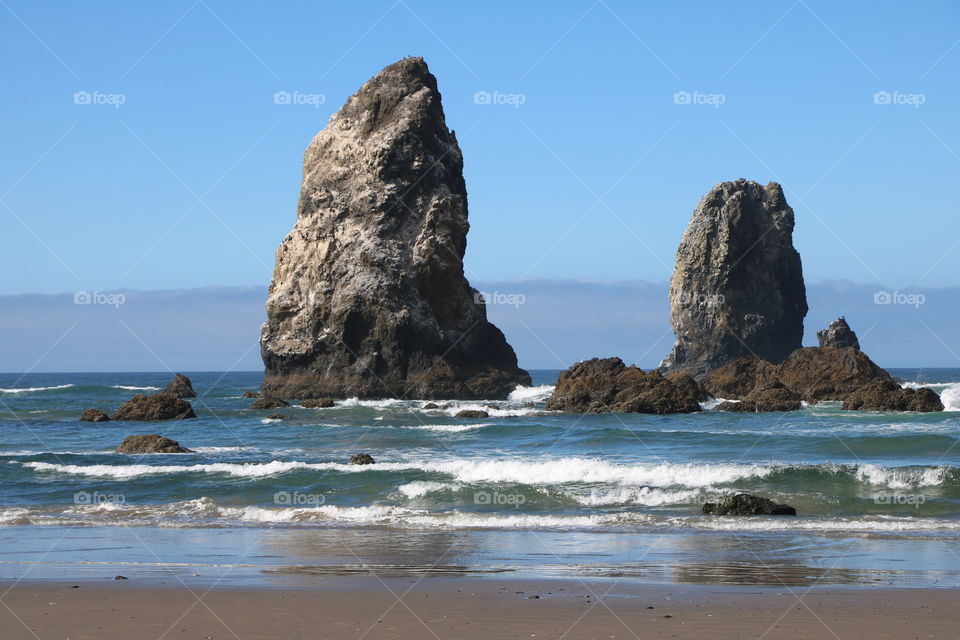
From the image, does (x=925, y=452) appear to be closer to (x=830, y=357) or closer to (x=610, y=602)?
(x=610, y=602)

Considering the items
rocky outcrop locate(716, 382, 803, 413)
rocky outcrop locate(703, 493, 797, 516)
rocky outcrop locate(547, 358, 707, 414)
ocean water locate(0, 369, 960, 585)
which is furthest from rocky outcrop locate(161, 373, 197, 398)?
rocky outcrop locate(703, 493, 797, 516)

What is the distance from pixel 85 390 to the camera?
2891 inches

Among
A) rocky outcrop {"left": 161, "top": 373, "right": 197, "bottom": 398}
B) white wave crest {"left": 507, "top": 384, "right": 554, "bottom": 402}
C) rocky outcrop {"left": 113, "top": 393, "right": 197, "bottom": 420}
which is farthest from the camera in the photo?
rocky outcrop {"left": 161, "top": 373, "right": 197, "bottom": 398}

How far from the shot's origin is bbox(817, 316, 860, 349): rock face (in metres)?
73.1

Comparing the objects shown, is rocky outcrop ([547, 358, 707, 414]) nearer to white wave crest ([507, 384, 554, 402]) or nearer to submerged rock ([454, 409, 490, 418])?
submerged rock ([454, 409, 490, 418])

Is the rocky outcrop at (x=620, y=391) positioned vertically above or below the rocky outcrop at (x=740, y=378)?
below

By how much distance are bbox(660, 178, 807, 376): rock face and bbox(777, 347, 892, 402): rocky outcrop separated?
1315 inches

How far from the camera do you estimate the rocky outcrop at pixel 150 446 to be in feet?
79.2

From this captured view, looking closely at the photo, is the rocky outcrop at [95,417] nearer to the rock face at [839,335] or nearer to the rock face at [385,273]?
the rock face at [385,273]

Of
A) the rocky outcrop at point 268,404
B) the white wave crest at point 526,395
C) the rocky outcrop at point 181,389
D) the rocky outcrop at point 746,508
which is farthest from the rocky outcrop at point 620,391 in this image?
the rocky outcrop at point 181,389

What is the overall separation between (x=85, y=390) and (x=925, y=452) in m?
63.5

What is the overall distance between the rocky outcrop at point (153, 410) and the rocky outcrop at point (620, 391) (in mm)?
14640

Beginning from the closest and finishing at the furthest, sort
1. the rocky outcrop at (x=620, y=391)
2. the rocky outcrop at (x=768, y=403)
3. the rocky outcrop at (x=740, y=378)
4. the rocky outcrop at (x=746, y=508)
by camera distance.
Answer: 1. the rocky outcrop at (x=746, y=508)
2. the rocky outcrop at (x=620, y=391)
3. the rocky outcrop at (x=768, y=403)
4. the rocky outcrop at (x=740, y=378)

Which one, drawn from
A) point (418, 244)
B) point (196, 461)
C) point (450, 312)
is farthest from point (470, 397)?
point (196, 461)
